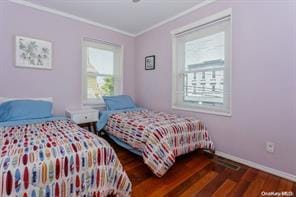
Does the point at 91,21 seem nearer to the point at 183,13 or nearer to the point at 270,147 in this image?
the point at 183,13

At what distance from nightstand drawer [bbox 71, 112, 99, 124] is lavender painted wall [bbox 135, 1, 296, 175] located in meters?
1.92

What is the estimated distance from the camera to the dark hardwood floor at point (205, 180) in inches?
60.9

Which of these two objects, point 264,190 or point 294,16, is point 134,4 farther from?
point 264,190

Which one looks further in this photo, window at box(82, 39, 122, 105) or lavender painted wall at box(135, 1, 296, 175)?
window at box(82, 39, 122, 105)

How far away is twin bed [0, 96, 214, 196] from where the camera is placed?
1.02 m

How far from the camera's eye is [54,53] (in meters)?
2.82

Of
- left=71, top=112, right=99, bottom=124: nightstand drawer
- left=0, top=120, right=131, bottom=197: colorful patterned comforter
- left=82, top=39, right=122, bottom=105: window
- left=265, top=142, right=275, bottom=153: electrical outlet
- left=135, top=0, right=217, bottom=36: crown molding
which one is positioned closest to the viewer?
left=0, top=120, right=131, bottom=197: colorful patterned comforter

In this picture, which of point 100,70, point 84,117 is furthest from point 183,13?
point 84,117

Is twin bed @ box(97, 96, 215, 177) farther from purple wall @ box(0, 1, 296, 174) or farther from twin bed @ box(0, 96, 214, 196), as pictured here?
purple wall @ box(0, 1, 296, 174)

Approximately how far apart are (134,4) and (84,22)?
45.9 inches

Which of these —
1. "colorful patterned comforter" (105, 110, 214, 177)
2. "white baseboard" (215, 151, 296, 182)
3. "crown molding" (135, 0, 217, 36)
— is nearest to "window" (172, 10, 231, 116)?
"crown molding" (135, 0, 217, 36)

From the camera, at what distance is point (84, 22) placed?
→ 3.14 meters

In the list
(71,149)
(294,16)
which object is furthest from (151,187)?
(294,16)

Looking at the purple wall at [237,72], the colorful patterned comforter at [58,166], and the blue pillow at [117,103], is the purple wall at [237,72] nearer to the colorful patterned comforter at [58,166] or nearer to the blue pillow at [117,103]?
the blue pillow at [117,103]
